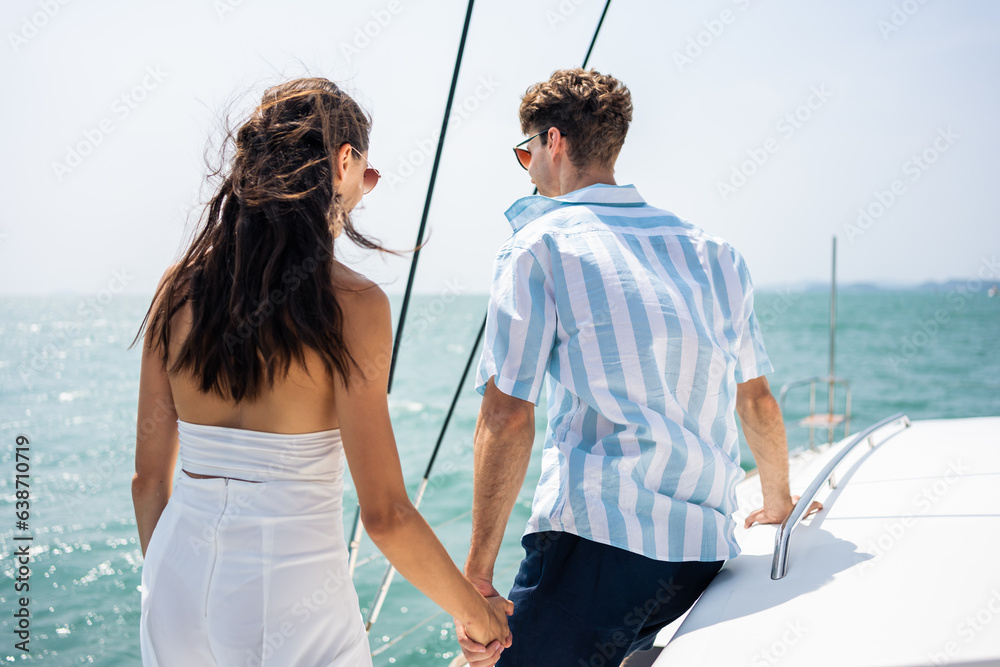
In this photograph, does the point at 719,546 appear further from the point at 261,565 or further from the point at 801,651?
the point at 261,565

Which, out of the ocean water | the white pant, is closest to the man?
the white pant

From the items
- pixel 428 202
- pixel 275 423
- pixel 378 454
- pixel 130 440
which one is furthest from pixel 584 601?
pixel 130 440

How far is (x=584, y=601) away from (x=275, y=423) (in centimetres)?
60

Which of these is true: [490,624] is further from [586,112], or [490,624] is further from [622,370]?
[586,112]

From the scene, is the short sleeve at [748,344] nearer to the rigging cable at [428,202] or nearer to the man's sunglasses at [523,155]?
the man's sunglasses at [523,155]

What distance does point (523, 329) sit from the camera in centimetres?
113

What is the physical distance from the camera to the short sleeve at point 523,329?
112cm

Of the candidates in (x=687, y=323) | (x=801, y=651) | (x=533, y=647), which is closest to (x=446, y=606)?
(x=533, y=647)

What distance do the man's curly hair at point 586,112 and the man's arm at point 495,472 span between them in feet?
1.61

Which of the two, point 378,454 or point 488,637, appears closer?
point 378,454

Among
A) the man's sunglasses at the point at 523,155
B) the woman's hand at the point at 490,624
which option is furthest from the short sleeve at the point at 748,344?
the woman's hand at the point at 490,624

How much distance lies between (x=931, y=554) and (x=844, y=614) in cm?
25

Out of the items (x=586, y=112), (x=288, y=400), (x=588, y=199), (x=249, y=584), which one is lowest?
(x=249, y=584)

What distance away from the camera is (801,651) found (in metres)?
0.87
